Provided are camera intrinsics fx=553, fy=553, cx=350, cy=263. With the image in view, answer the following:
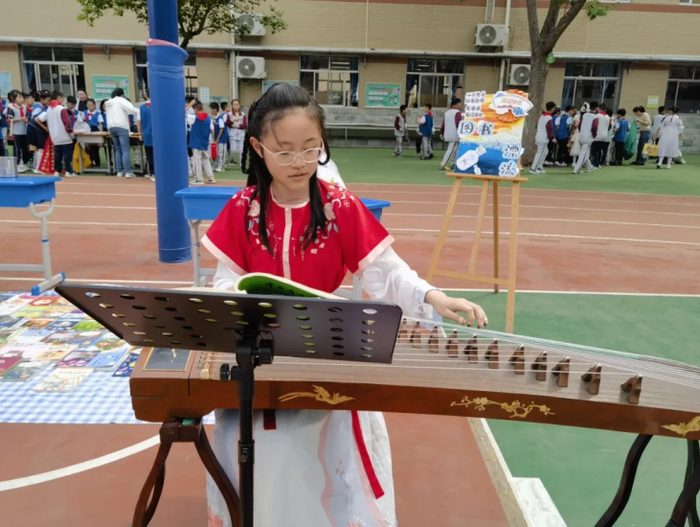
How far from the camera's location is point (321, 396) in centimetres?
133

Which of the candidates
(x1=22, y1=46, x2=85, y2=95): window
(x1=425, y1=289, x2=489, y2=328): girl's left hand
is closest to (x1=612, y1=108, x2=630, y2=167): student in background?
(x1=425, y1=289, x2=489, y2=328): girl's left hand

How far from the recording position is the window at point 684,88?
18156 mm

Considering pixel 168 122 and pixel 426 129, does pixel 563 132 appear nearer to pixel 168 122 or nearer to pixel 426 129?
pixel 426 129

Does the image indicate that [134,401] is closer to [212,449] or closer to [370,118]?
[212,449]

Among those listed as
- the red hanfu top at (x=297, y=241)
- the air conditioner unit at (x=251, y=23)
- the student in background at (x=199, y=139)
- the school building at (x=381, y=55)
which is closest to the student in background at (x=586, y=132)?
the school building at (x=381, y=55)

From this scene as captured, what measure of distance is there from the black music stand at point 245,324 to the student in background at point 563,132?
46.2 feet

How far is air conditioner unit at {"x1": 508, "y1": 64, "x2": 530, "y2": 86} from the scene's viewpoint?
17766mm

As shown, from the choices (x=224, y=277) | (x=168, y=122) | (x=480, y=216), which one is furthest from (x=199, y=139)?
(x=224, y=277)

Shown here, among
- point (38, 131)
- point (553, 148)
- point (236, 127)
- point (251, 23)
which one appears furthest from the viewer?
point (251, 23)

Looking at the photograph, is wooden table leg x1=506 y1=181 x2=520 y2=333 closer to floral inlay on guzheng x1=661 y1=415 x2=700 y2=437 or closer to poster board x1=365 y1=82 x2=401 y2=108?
floral inlay on guzheng x1=661 y1=415 x2=700 y2=437

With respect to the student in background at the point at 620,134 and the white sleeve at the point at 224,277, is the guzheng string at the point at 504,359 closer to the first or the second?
the white sleeve at the point at 224,277

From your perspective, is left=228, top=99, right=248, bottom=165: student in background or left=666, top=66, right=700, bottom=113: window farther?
left=666, top=66, right=700, bottom=113: window

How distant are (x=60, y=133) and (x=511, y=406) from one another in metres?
10.8

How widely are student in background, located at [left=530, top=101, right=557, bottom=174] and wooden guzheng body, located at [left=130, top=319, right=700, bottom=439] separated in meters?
11.8
